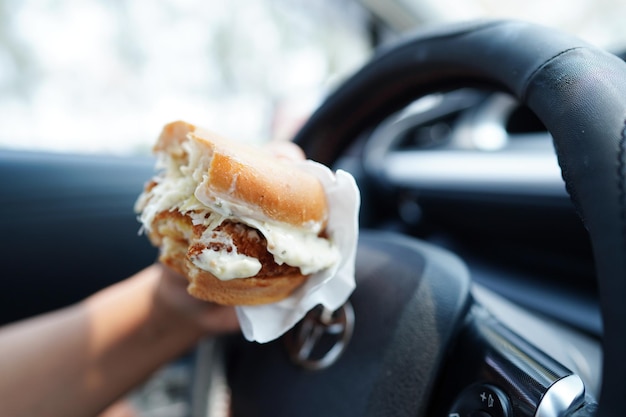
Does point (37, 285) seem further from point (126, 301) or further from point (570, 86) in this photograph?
point (570, 86)

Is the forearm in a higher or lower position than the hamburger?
lower

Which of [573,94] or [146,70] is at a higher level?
[573,94]

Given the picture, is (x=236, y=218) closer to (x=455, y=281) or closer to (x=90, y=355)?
(x=455, y=281)

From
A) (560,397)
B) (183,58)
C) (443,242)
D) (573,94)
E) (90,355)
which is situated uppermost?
(573,94)

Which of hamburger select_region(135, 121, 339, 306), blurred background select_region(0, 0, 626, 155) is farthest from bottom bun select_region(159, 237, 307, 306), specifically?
blurred background select_region(0, 0, 626, 155)

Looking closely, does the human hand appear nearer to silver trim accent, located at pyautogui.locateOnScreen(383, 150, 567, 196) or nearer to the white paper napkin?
the white paper napkin

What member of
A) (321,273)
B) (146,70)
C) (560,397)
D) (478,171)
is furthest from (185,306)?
(146,70)
